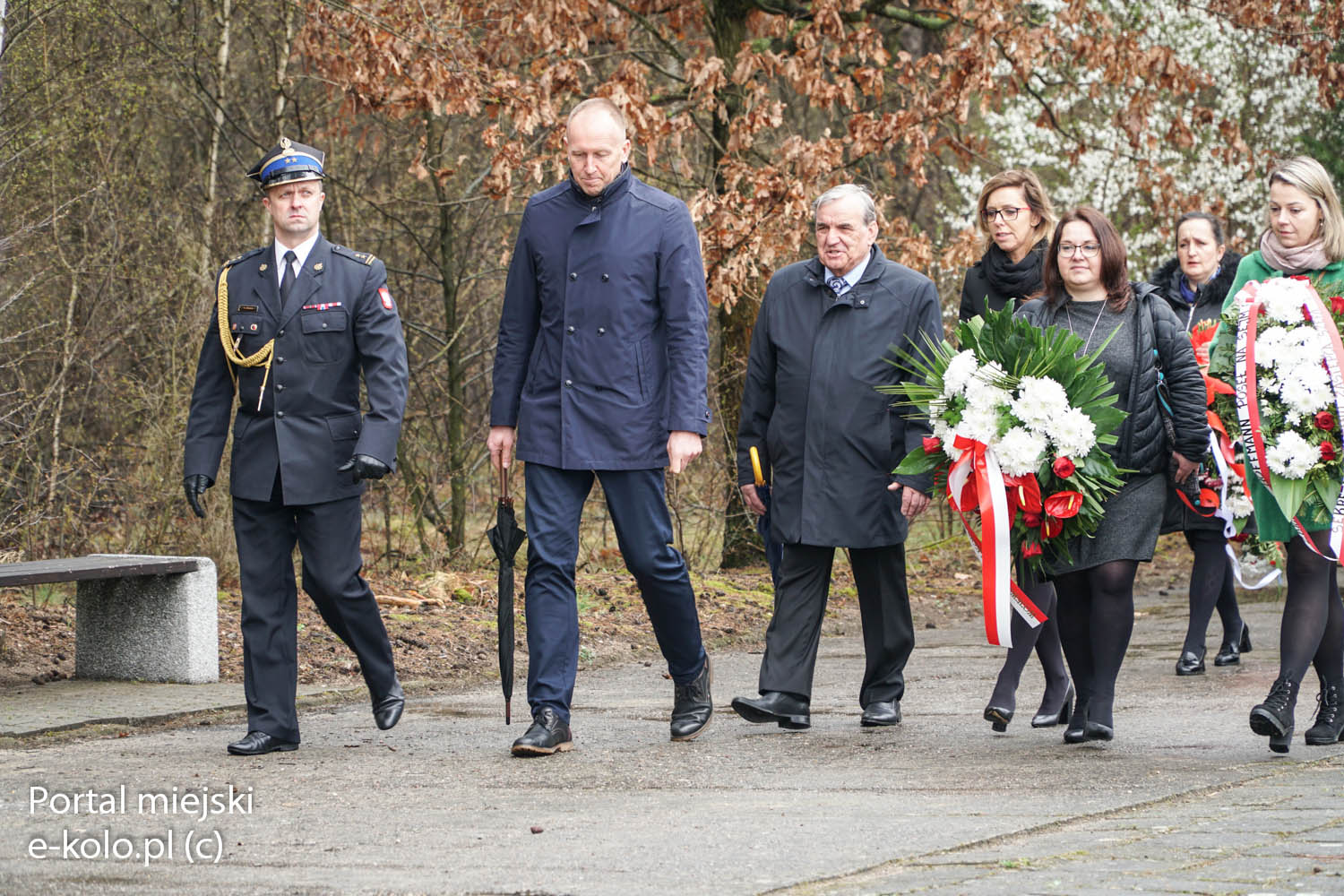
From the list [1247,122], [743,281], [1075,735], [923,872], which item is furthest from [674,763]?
[1247,122]

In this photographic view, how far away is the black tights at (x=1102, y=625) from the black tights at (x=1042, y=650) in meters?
0.28

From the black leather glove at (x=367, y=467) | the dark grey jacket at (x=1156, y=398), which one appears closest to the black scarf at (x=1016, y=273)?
the dark grey jacket at (x=1156, y=398)

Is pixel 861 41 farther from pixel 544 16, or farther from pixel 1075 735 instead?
pixel 1075 735

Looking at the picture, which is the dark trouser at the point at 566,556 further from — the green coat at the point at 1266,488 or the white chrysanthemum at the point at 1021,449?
the green coat at the point at 1266,488

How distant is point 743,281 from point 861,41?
2236 mm

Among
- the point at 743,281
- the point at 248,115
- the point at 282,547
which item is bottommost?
the point at 282,547

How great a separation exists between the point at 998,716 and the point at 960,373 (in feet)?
4.40

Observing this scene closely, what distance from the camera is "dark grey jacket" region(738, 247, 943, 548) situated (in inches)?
275

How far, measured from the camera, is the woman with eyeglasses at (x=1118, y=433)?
6562mm

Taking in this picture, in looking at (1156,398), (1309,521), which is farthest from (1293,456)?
(1156,398)

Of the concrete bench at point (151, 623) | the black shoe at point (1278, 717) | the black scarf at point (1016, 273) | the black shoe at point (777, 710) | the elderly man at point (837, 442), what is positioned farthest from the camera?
the concrete bench at point (151, 623)

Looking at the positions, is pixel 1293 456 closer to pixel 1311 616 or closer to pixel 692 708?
pixel 1311 616

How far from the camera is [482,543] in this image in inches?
543

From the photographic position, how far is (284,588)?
265 inches
